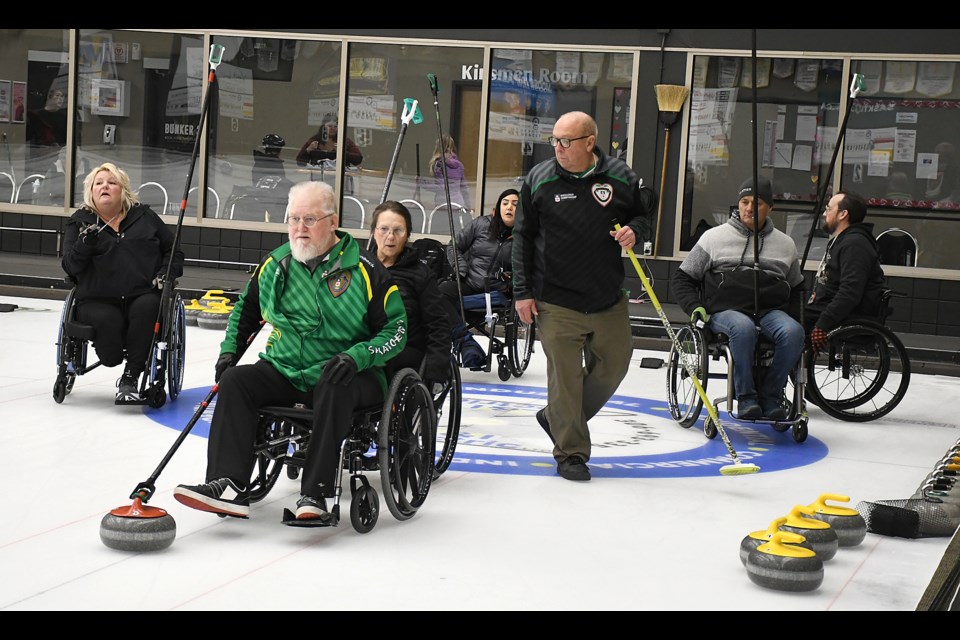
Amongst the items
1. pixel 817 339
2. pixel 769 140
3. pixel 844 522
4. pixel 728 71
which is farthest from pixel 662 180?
pixel 844 522

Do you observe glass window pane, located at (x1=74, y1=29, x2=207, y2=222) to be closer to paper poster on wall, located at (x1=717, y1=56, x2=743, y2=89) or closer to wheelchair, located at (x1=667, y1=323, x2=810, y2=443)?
paper poster on wall, located at (x1=717, y1=56, x2=743, y2=89)

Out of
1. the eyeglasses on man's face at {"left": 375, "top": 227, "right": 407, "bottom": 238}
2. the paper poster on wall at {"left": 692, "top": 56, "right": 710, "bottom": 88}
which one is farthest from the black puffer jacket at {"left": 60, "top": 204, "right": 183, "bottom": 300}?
the paper poster on wall at {"left": 692, "top": 56, "right": 710, "bottom": 88}

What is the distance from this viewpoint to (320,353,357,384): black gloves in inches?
162

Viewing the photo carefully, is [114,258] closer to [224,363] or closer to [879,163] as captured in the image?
[224,363]

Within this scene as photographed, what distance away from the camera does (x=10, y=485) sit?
186 inches

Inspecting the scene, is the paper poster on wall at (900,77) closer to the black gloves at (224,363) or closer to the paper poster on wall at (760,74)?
the paper poster on wall at (760,74)

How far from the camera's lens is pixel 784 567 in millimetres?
3748

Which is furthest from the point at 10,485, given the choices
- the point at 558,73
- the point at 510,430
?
the point at 558,73

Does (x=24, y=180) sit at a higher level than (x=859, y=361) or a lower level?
higher

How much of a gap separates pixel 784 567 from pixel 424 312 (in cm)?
184

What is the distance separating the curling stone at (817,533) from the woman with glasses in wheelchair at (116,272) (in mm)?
3453

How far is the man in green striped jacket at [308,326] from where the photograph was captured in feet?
13.7

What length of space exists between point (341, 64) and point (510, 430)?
7.64 m

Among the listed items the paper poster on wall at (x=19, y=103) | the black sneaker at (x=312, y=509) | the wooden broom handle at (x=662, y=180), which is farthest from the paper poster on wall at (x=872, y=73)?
the black sneaker at (x=312, y=509)
